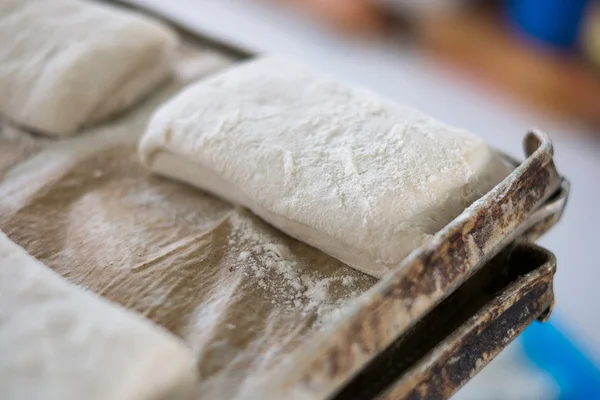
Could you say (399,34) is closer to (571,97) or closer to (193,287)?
(571,97)

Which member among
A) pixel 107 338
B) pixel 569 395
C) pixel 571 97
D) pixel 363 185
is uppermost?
pixel 363 185

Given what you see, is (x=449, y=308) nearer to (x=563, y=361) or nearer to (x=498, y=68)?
(x=563, y=361)

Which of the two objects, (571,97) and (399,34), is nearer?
(571,97)

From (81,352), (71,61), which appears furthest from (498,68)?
(81,352)

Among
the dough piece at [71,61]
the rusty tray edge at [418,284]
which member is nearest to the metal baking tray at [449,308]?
the rusty tray edge at [418,284]

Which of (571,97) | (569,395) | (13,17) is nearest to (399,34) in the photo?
(571,97)

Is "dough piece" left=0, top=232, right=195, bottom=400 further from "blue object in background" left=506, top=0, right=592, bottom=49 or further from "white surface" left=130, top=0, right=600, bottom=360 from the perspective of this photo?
"blue object in background" left=506, top=0, right=592, bottom=49
